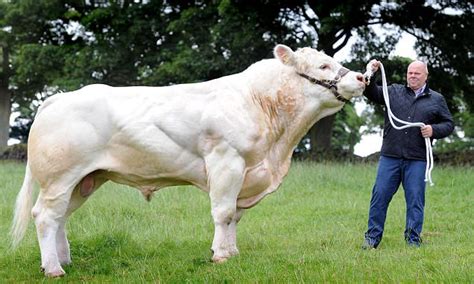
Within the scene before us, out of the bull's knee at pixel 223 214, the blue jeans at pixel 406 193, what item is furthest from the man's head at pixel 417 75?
the bull's knee at pixel 223 214

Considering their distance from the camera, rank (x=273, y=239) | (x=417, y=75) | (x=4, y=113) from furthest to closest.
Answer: (x=4, y=113) → (x=273, y=239) → (x=417, y=75)

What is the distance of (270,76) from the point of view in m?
7.40

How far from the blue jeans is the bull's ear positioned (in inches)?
69.7

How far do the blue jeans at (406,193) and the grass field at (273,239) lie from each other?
210mm

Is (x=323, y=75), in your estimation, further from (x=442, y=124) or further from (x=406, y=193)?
(x=406, y=193)

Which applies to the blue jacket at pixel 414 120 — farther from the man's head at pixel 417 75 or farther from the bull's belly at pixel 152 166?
the bull's belly at pixel 152 166

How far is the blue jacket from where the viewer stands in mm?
8031

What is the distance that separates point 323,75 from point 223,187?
5.24ft

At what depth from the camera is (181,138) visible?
22.9 feet

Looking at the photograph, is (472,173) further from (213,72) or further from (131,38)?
(131,38)

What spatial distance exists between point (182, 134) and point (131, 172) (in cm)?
64

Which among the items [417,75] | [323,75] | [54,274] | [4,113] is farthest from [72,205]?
[4,113]

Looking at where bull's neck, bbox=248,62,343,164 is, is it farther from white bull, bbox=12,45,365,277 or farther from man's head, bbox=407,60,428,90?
man's head, bbox=407,60,428,90

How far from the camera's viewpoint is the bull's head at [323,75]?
734 centimetres
